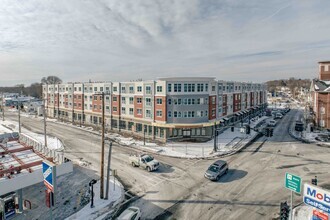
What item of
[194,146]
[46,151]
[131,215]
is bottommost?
[131,215]

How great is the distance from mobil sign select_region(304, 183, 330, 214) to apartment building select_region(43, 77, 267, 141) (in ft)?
103

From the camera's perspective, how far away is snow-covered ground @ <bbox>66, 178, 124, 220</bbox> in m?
17.9

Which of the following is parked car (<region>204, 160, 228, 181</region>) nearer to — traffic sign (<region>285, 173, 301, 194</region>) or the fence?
traffic sign (<region>285, 173, 301, 194</region>)

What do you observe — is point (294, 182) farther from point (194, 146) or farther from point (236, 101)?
point (236, 101)

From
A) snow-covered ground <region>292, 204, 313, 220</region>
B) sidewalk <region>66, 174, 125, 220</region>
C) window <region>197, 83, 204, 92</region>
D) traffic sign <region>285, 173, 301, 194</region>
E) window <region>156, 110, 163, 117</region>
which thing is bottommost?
sidewalk <region>66, 174, 125, 220</region>

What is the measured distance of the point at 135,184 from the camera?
79.8 feet

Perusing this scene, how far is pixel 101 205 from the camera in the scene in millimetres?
19516

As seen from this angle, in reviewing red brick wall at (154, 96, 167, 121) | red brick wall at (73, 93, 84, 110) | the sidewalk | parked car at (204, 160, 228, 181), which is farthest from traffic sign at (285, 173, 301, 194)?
red brick wall at (73, 93, 84, 110)

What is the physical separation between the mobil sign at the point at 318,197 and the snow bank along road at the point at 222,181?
7.12m

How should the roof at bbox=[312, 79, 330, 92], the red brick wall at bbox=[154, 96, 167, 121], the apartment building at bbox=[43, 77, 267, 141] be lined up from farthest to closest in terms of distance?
1. the roof at bbox=[312, 79, 330, 92]
2. the red brick wall at bbox=[154, 96, 167, 121]
3. the apartment building at bbox=[43, 77, 267, 141]

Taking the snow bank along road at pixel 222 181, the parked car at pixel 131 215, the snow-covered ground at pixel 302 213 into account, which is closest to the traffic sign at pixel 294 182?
the snow bank along road at pixel 222 181

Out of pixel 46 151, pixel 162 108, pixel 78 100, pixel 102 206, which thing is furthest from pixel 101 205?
pixel 78 100

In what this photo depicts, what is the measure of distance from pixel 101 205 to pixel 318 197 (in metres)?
16.3

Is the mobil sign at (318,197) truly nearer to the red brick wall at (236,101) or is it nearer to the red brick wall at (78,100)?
the red brick wall at (236,101)
